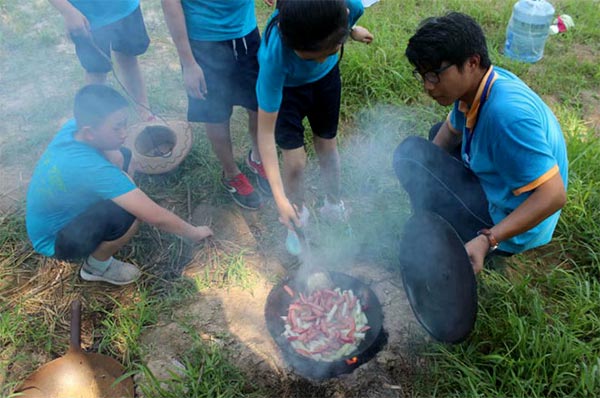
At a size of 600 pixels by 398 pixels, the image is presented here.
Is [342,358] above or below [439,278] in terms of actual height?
below

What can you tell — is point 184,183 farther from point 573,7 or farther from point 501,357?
point 573,7

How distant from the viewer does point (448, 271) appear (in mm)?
2291

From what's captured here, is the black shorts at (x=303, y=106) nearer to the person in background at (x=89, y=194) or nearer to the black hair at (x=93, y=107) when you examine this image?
the person in background at (x=89, y=194)

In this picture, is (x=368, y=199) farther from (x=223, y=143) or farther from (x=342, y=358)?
(x=342, y=358)

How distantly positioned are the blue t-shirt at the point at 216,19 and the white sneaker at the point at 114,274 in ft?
5.76

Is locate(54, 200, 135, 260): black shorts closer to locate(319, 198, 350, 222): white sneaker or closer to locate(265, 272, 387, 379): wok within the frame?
locate(265, 272, 387, 379): wok

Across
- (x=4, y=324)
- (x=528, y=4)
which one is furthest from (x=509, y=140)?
(x=528, y=4)

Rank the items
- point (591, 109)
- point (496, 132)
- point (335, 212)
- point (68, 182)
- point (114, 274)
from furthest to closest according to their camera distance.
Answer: point (591, 109) < point (335, 212) < point (114, 274) < point (68, 182) < point (496, 132)

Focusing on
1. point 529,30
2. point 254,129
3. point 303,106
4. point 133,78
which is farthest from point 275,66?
point 529,30

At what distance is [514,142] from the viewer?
6.73 feet

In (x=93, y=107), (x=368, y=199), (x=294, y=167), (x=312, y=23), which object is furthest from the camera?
(x=368, y=199)

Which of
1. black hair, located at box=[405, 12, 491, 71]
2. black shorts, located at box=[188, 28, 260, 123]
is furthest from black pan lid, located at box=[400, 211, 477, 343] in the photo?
black shorts, located at box=[188, 28, 260, 123]

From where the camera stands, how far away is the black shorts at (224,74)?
3104mm

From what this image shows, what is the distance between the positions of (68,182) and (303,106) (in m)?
1.55
